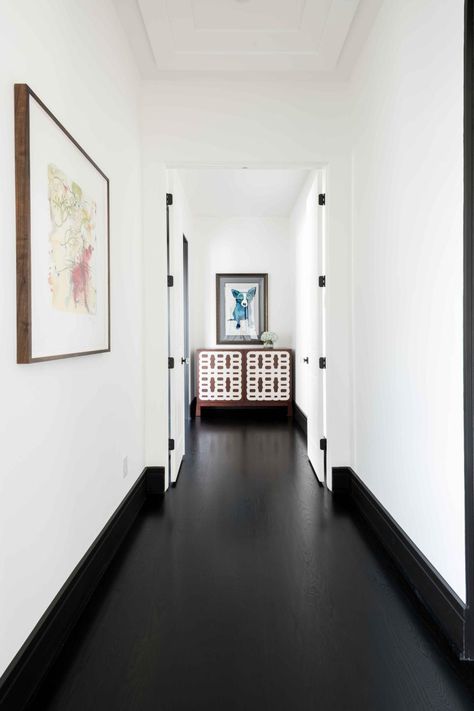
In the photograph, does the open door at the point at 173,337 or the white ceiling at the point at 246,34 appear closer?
the white ceiling at the point at 246,34

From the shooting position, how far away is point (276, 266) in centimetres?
678

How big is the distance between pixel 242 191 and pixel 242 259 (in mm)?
1406

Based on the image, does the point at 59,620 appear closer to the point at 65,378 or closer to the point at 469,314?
the point at 65,378

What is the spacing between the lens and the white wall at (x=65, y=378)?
52.2 inches

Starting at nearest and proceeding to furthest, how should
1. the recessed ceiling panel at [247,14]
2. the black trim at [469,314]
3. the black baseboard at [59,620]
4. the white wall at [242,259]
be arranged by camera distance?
the black baseboard at [59,620] → the black trim at [469,314] → the recessed ceiling panel at [247,14] → the white wall at [242,259]

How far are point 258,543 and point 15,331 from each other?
1707mm

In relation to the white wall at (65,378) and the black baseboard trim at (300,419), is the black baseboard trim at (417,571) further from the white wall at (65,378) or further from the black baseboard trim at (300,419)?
the black baseboard trim at (300,419)

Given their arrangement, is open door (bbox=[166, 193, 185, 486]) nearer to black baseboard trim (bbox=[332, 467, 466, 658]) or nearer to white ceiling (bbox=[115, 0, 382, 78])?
white ceiling (bbox=[115, 0, 382, 78])

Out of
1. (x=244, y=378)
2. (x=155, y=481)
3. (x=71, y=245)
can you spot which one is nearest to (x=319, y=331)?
(x=155, y=481)

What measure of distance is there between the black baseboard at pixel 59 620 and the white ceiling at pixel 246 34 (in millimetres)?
2664

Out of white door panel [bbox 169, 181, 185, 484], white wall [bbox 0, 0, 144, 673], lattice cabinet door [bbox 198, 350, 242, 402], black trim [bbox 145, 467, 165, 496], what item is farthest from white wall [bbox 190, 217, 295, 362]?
white wall [bbox 0, 0, 144, 673]

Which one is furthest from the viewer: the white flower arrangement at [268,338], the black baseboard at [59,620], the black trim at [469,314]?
the white flower arrangement at [268,338]

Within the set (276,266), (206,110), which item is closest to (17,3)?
(206,110)

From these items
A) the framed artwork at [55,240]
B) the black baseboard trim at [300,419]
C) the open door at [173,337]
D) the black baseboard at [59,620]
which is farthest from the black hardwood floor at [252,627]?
the black baseboard trim at [300,419]
